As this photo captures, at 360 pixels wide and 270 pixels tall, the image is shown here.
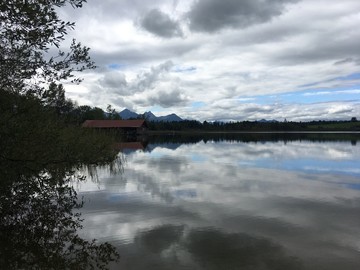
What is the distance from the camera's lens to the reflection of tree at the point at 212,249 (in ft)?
29.3

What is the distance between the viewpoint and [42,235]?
1078 cm

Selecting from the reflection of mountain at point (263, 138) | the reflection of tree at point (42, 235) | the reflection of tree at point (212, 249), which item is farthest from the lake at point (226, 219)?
the reflection of mountain at point (263, 138)

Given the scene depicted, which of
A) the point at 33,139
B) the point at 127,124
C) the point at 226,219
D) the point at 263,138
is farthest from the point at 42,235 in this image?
the point at 127,124

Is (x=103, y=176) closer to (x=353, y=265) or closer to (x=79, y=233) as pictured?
(x=79, y=233)

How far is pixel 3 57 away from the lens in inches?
366

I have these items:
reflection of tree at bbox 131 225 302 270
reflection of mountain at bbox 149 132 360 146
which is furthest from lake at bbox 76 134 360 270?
reflection of mountain at bbox 149 132 360 146

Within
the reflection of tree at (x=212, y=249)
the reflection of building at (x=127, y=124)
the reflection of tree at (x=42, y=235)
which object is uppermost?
the reflection of building at (x=127, y=124)

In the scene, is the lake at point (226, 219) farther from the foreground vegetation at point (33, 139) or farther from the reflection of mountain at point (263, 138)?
the reflection of mountain at point (263, 138)

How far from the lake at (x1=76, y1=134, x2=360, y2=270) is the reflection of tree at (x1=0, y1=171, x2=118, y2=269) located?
667 millimetres

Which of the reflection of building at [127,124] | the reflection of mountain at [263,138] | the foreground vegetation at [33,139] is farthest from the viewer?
the reflection of building at [127,124]

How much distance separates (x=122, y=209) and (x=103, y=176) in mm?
10354

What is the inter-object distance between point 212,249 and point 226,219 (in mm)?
3388

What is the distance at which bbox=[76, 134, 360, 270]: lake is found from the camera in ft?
30.8

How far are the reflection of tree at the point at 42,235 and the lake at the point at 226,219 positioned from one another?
2.19 feet
